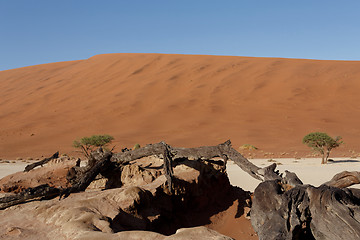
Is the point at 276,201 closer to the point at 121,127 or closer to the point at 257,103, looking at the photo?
the point at 121,127

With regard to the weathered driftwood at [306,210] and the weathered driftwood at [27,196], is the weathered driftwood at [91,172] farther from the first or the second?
the weathered driftwood at [306,210]

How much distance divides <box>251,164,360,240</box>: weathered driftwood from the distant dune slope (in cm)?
1876

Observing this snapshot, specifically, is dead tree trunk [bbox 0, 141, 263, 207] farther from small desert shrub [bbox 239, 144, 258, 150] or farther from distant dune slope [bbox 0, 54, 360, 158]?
distant dune slope [bbox 0, 54, 360, 158]

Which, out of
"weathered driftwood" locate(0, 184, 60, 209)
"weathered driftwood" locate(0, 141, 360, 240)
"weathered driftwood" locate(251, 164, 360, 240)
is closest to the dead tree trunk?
"weathered driftwood" locate(0, 184, 60, 209)

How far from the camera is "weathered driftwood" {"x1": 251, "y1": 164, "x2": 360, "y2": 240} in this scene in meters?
2.93

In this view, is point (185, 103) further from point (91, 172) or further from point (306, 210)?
point (306, 210)

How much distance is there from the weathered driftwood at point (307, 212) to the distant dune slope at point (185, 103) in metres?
18.8

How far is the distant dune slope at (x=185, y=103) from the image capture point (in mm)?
26578

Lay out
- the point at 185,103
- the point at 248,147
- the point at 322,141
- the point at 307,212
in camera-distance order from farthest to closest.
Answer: the point at 185,103 < the point at 248,147 < the point at 322,141 < the point at 307,212

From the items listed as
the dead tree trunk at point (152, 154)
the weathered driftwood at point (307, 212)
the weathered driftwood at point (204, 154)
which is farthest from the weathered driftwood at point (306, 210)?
the dead tree trunk at point (152, 154)

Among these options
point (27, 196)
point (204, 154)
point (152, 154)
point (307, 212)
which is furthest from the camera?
point (152, 154)

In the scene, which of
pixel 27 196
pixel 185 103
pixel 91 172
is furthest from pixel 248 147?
pixel 27 196

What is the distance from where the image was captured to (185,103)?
36.1 meters

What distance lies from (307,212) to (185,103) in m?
33.0
